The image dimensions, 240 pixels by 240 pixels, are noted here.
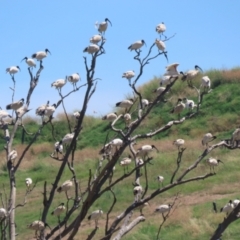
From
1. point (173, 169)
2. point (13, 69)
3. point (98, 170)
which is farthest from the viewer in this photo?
point (173, 169)

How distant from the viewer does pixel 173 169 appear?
16.8m

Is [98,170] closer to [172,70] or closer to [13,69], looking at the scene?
[172,70]

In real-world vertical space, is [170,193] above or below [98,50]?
below

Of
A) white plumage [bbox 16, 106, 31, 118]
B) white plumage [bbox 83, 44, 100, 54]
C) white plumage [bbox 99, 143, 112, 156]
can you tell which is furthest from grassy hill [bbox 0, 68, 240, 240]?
white plumage [bbox 83, 44, 100, 54]

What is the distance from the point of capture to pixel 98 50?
12.2 feet

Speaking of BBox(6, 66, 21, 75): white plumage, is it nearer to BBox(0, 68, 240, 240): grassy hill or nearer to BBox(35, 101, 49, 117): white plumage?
BBox(35, 101, 49, 117): white plumage

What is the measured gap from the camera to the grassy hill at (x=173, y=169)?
11.0m

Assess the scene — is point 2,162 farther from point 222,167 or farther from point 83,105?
point 83,105

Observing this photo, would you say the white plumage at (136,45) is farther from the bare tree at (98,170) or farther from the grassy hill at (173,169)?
the grassy hill at (173,169)

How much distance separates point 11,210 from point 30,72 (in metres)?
0.94

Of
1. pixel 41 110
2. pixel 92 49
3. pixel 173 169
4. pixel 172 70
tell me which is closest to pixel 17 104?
pixel 41 110

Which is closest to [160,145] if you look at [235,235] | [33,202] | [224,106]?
[224,106]

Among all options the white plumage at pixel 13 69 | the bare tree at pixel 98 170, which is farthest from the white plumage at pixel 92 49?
the white plumage at pixel 13 69

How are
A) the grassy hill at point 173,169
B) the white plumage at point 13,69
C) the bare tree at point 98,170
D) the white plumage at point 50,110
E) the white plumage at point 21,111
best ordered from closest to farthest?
the bare tree at point 98,170 < the white plumage at point 21,111 < the white plumage at point 50,110 < the white plumage at point 13,69 < the grassy hill at point 173,169
